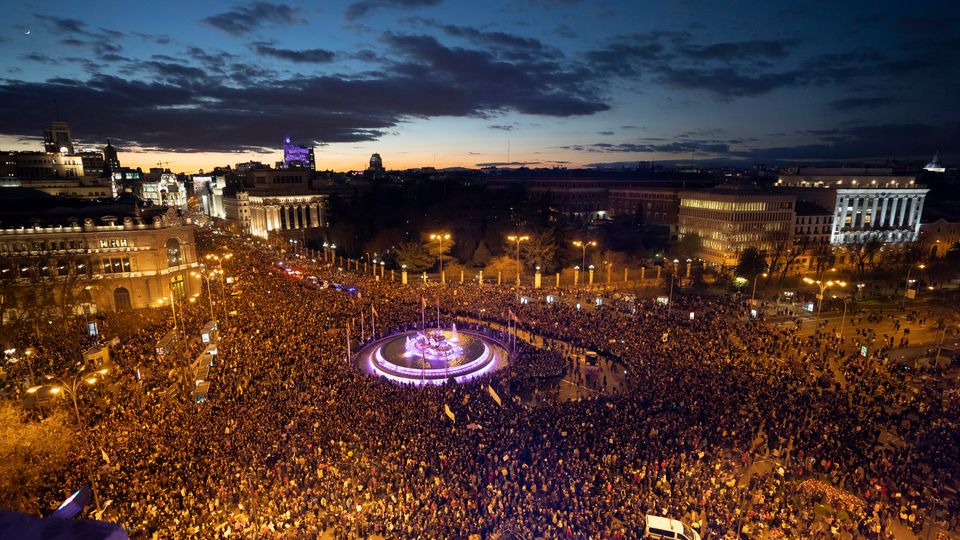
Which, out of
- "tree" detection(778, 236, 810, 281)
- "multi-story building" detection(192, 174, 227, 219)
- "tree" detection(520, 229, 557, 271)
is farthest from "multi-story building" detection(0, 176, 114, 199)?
"tree" detection(778, 236, 810, 281)

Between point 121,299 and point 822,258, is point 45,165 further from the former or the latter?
point 822,258

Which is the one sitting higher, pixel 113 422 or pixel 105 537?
pixel 105 537

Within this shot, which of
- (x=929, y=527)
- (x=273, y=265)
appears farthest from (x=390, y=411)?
(x=273, y=265)

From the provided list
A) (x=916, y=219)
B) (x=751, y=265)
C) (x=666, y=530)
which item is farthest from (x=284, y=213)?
(x=916, y=219)

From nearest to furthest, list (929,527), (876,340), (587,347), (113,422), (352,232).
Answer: (929,527) < (113,422) < (587,347) < (876,340) < (352,232)

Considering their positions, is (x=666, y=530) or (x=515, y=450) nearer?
(x=666, y=530)

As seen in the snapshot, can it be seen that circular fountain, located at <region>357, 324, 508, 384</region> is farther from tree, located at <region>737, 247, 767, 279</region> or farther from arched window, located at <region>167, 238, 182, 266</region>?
tree, located at <region>737, 247, 767, 279</region>

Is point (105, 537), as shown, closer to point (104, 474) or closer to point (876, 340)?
point (104, 474)
